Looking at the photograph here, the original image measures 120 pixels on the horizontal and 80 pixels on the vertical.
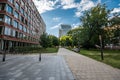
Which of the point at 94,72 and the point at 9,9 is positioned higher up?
the point at 9,9

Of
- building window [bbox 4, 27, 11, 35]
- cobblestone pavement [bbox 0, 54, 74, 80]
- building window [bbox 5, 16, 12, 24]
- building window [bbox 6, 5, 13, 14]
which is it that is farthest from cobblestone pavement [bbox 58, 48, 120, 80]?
building window [bbox 6, 5, 13, 14]

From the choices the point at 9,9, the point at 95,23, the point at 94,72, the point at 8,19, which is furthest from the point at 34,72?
the point at 95,23

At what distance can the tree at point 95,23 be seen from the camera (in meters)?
48.6

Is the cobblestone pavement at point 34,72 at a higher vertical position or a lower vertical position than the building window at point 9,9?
lower

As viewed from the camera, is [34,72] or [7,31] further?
[7,31]

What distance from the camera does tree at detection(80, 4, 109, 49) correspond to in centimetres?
4862

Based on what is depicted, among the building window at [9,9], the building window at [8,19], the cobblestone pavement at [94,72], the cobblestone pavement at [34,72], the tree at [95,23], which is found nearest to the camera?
the cobblestone pavement at [34,72]

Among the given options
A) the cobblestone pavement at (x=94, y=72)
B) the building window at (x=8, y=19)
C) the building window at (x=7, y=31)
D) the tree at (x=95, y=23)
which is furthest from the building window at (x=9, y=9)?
the cobblestone pavement at (x=94, y=72)

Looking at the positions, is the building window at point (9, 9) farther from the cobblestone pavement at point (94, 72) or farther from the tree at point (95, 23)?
the cobblestone pavement at point (94, 72)

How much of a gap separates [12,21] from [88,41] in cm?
2888

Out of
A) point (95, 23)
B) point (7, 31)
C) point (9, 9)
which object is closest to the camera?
point (7, 31)

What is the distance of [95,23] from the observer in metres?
49.2

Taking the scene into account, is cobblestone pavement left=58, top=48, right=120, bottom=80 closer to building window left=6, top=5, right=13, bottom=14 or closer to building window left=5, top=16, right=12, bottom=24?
building window left=5, top=16, right=12, bottom=24

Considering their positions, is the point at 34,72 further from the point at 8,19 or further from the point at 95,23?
the point at 95,23
